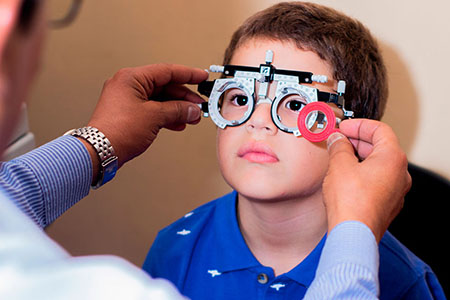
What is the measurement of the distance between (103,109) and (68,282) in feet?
2.06

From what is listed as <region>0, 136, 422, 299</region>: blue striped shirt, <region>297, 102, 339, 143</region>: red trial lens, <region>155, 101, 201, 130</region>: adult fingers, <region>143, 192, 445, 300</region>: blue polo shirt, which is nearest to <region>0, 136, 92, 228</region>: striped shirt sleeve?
<region>0, 136, 422, 299</region>: blue striped shirt

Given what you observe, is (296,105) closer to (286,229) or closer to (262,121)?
(262,121)

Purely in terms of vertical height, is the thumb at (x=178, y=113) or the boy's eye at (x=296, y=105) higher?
the boy's eye at (x=296, y=105)

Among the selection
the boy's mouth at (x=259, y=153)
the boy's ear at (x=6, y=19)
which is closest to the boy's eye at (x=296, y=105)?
the boy's mouth at (x=259, y=153)

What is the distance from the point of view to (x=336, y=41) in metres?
1.04

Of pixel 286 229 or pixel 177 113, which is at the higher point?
pixel 177 113

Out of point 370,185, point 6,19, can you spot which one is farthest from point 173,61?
point 6,19

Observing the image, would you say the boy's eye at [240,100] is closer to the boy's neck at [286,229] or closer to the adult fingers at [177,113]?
the adult fingers at [177,113]

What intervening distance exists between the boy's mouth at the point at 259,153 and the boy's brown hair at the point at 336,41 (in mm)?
204

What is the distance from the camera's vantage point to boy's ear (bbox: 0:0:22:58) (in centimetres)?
35

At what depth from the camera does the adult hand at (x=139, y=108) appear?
1.00m

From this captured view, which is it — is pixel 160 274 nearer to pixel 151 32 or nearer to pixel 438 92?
pixel 151 32

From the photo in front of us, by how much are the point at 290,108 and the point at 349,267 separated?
0.47 m

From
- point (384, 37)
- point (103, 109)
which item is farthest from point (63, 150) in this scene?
point (384, 37)
